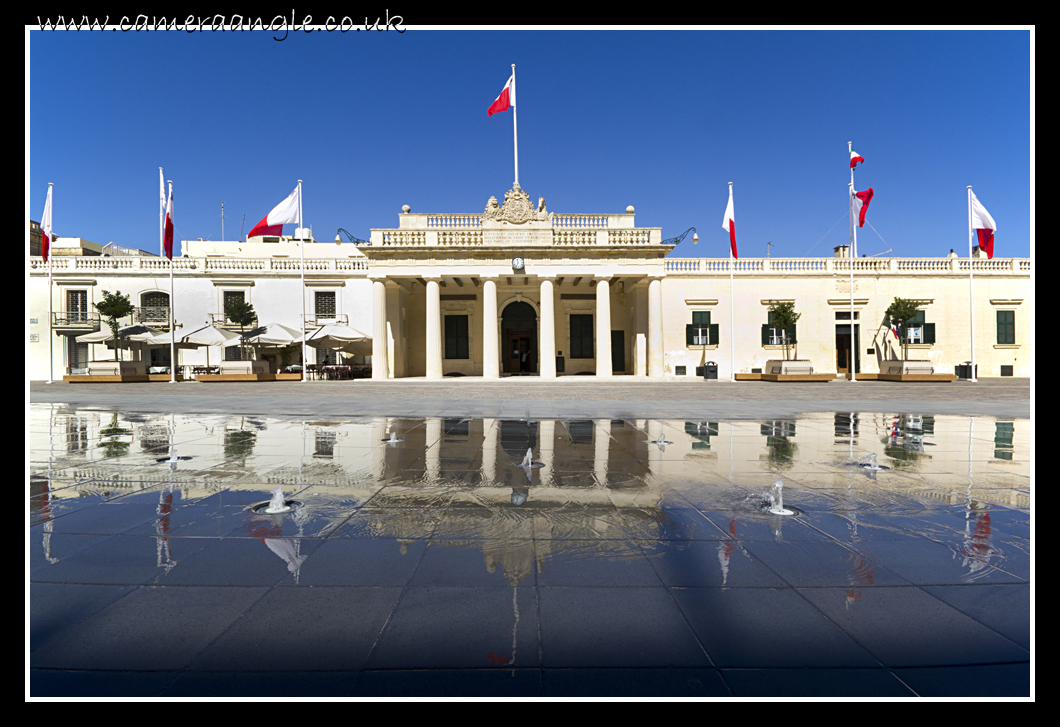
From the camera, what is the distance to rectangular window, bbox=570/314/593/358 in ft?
105

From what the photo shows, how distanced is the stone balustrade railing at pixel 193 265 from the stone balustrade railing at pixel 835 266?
1919 centimetres

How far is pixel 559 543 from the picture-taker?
11.1 feet

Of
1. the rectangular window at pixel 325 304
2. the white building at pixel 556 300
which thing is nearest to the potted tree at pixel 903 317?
the white building at pixel 556 300

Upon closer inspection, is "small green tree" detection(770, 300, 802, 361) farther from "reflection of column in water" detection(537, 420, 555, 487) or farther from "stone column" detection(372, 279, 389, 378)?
"reflection of column in water" detection(537, 420, 555, 487)

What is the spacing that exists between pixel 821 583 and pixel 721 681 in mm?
1169

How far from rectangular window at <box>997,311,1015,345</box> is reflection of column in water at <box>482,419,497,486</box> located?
3363 cm

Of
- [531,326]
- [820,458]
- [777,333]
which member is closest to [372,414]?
[820,458]

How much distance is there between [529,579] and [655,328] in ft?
85.1

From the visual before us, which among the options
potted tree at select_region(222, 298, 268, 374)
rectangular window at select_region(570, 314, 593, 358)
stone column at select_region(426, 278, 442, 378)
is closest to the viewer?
potted tree at select_region(222, 298, 268, 374)

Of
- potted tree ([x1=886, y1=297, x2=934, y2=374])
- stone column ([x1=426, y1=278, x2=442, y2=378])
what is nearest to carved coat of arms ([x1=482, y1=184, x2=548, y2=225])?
stone column ([x1=426, y1=278, x2=442, y2=378])

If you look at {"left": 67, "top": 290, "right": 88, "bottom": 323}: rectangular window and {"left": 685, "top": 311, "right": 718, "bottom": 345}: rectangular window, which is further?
{"left": 67, "top": 290, "right": 88, "bottom": 323}: rectangular window

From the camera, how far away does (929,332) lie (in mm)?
29797

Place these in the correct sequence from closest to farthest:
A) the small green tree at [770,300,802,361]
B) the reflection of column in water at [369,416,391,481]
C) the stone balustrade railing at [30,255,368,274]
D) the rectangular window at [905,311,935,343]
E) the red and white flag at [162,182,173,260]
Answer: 1. the reflection of column in water at [369,416,391,481]
2. the red and white flag at [162,182,173,260]
3. the small green tree at [770,300,802,361]
4. the rectangular window at [905,311,935,343]
5. the stone balustrade railing at [30,255,368,274]

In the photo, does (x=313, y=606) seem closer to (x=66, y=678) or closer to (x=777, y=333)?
(x=66, y=678)
